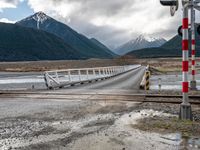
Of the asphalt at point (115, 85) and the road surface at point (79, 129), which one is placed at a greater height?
the road surface at point (79, 129)

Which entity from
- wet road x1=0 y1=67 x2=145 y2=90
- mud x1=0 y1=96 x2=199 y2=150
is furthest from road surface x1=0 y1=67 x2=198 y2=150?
wet road x1=0 y1=67 x2=145 y2=90

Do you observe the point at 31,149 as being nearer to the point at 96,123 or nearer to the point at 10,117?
the point at 96,123

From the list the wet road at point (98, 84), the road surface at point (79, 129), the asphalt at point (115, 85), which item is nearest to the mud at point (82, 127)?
the road surface at point (79, 129)

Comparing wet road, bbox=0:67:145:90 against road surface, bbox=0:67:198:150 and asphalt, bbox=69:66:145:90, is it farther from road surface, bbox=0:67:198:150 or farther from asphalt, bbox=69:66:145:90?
road surface, bbox=0:67:198:150

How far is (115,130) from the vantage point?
6.30 m

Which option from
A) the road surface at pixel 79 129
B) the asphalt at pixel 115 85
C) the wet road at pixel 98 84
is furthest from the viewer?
the wet road at pixel 98 84

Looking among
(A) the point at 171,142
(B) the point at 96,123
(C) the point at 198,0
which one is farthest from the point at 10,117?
(C) the point at 198,0

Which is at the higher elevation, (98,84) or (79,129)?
(79,129)

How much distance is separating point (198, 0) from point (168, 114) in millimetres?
4431

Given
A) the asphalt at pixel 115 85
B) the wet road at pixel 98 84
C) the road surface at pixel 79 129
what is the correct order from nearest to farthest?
the road surface at pixel 79 129 → the asphalt at pixel 115 85 → the wet road at pixel 98 84

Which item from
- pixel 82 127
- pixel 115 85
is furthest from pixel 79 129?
pixel 115 85

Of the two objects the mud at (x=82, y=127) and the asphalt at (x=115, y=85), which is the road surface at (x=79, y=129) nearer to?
the mud at (x=82, y=127)

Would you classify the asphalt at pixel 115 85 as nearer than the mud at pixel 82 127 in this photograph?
No

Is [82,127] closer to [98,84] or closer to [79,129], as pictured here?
[79,129]
